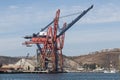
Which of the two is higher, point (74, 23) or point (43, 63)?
point (74, 23)

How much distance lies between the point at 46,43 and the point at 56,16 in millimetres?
9543

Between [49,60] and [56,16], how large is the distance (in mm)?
15826

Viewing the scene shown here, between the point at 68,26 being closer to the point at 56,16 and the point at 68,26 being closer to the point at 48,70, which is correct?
the point at 56,16

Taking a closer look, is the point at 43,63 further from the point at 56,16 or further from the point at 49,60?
the point at 56,16

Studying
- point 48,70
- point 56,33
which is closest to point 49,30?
point 56,33

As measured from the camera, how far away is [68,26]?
17512cm

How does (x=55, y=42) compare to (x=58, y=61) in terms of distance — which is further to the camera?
(x=58, y=61)

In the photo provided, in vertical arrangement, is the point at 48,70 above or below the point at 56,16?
below

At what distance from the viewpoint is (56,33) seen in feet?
566

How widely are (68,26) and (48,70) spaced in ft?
54.1

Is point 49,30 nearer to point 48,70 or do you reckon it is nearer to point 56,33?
point 56,33

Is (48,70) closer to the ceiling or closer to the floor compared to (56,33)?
closer to the floor

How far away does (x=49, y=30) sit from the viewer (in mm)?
173750

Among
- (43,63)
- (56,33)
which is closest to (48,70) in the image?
(43,63)
